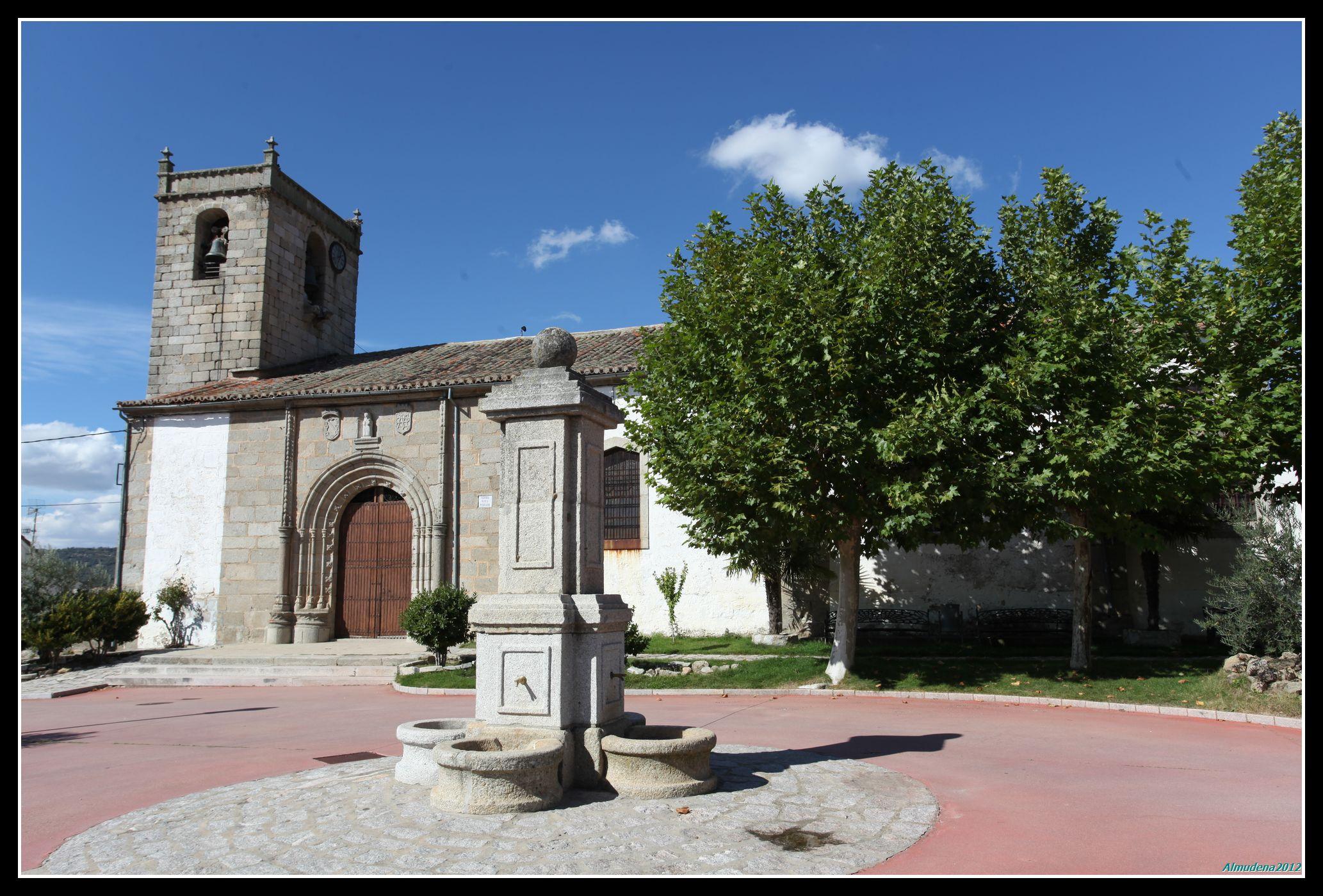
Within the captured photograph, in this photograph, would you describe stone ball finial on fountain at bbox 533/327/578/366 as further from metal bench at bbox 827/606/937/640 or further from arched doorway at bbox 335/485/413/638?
arched doorway at bbox 335/485/413/638

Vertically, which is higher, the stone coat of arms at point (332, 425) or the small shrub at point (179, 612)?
the stone coat of arms at point (332, 425)

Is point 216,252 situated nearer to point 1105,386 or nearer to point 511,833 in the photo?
point 1105,386

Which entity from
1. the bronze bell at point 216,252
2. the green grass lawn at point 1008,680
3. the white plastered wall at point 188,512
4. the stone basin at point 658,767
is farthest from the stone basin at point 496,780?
the bronze bell at point 216,252

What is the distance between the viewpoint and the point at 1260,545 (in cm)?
1227

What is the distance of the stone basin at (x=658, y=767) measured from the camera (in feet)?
19.2

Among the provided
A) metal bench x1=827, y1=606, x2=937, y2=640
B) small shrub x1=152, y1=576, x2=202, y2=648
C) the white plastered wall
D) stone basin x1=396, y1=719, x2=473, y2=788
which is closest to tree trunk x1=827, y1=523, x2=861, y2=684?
metal bench x1=827, y1=606, x2=937, y2=640

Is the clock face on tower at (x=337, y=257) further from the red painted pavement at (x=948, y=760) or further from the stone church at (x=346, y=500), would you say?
the red painted pavement at (x=948, y=760)

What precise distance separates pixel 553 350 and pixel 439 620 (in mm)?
9453

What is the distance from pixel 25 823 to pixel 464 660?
10273mm

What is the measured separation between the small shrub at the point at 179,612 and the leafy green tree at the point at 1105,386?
18.4m

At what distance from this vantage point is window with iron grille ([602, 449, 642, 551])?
19.5 meters

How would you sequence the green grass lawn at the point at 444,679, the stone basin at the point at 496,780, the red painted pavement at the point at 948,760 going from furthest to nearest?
1. the green grass lawn at the point at 444,679
2. the stone basin at the point at 496,780
3. the red painted pavement at the point at 948,760

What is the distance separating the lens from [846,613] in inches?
521

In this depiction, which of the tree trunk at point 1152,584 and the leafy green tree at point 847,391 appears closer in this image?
the leafy green tree at point 847,391
